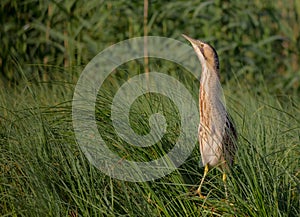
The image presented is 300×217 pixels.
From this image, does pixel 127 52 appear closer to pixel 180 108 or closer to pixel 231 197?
pixel 180 108

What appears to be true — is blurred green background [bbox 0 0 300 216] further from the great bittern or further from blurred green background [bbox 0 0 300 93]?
blurred green background [bbox 0 0 300 93]

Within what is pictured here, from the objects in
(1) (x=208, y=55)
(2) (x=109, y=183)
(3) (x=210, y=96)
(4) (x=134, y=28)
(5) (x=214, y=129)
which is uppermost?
(1) (x=208, y=55)

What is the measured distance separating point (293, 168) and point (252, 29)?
3779 millimetres

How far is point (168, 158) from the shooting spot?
3.85 meters

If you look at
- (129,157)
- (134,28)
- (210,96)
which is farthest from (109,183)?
(134,28)

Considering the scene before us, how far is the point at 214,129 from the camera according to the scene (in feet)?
13.5

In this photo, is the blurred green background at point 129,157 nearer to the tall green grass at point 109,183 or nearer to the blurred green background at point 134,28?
the tall green grass at point 109,183

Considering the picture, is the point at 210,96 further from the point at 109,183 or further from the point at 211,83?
the point at 109,183

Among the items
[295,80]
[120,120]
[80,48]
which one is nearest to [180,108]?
[120,120]

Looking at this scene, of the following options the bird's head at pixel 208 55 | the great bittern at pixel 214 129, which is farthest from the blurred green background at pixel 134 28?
the great bittern at pixel 214 129

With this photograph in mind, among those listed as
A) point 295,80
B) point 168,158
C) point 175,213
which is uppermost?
point 168,158

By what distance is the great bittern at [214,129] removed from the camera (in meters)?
3.97

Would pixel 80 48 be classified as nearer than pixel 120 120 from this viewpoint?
No

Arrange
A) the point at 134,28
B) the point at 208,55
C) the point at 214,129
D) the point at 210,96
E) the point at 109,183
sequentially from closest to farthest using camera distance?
the point at 109,183, the point at 214,129, the point at 210,96, the point at 208,55, the point at 134,28
